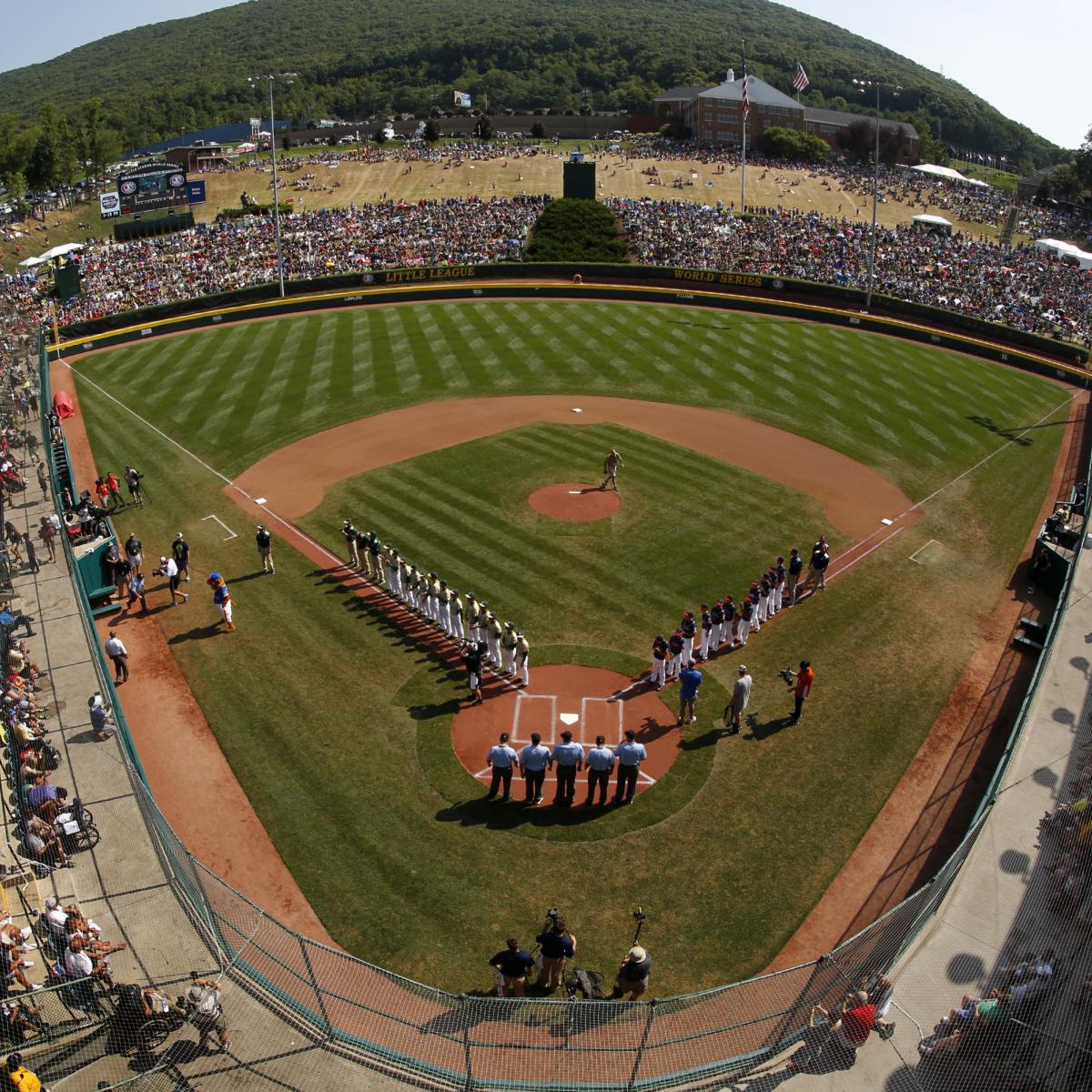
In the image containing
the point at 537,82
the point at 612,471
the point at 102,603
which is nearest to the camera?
the point at 102,603

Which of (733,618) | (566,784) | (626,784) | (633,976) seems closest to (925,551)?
(733,618)

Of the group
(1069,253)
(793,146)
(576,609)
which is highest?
(793,146)

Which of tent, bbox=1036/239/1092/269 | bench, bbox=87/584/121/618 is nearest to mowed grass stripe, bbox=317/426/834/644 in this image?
bench, bbox=87/584/121/618

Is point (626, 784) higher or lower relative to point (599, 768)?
lower

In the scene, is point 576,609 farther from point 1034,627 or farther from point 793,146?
point 793,146

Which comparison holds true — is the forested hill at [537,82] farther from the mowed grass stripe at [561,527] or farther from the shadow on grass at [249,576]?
the shadow on grass at [249,576]

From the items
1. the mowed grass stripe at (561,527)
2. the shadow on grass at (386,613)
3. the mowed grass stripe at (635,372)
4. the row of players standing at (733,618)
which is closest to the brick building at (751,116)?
the mowed grass stripe at (635,372)

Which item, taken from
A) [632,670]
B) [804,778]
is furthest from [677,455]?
[804,778]

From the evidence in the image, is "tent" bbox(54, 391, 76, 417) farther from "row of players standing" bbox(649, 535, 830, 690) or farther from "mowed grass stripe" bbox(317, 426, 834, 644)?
"row of players standing" bbox(649, 535, 830, 690)

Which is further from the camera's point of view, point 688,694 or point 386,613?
point 386,613
